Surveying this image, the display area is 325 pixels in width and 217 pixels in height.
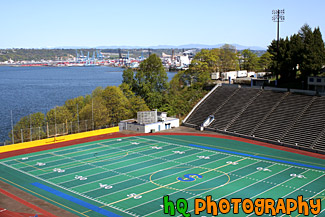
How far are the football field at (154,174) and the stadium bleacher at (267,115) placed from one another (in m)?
4.88

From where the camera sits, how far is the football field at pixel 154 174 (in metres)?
31.4

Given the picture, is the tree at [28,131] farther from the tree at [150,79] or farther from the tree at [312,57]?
the tree at [312,57]

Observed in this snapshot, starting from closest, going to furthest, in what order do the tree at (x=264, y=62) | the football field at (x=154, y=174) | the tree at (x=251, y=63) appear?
the football field at (x=154, y=174) < the tree at (x=251, y=63) < the tree at (x=264, y=62)

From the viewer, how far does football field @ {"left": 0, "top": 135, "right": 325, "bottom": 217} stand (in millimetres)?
31422

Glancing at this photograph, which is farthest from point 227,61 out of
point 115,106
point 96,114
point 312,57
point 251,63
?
point 96,114

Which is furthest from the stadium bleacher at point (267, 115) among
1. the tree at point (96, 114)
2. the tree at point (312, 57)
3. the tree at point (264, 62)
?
the tree at point (264, 62)

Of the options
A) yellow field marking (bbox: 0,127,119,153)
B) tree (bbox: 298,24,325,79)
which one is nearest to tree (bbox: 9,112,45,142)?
yellow field marking (bbox: 0,127,119,153)

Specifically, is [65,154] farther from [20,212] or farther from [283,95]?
[283,95]

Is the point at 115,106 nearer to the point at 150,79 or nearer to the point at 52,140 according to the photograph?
the point at 52,140

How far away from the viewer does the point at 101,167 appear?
40.6m

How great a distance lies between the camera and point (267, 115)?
58.3 m

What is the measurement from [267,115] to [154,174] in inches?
1067

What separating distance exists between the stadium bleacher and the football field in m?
4.88

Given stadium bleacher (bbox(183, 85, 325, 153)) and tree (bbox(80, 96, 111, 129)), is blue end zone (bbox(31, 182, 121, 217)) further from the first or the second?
stadium bleacher (bbox(183, 85, 325, 153))
